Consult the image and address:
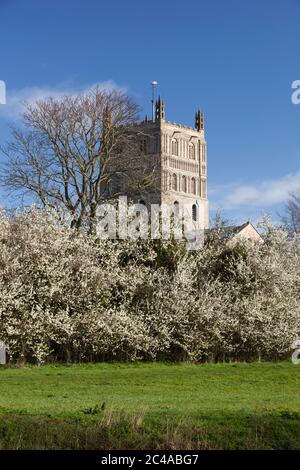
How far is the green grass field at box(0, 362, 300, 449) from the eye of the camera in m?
11.2

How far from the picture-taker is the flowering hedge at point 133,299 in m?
24.9

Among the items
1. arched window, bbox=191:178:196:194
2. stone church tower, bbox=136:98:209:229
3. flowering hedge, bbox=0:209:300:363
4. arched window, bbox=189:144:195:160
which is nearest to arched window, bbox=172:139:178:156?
stone church tower, bbox=136:98:209:229

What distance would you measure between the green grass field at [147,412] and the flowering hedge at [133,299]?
408cm

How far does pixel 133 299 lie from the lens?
27.3 metres

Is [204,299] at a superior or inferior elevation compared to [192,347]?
superior

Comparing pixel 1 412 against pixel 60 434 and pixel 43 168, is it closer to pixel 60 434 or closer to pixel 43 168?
pixel 60 434

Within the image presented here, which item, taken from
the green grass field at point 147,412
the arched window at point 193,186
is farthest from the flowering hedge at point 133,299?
the arched window at point 193,186

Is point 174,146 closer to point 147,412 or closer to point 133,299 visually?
point 133,299

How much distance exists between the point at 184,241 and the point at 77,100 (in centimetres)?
1215

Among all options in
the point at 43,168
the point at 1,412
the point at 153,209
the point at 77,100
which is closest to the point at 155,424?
the point at 1,412

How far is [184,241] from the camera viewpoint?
29359 millimetres

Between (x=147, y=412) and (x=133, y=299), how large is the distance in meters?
14.8

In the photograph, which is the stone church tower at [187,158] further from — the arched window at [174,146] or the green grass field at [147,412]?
the green grass field at [147,412]

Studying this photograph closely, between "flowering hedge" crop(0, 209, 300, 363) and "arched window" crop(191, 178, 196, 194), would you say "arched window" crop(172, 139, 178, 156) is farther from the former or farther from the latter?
"flowering hedge" crop(0, 209, 300, 363)
